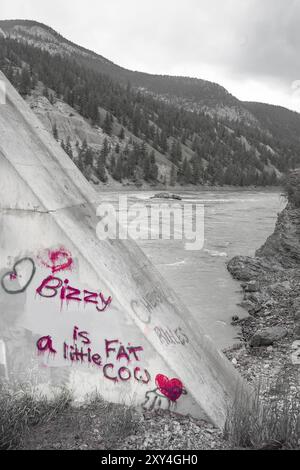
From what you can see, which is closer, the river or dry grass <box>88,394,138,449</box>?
dry grass <box>88,394,138,449</box>

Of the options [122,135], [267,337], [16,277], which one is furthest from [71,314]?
[122,135]

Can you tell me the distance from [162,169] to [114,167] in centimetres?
1524

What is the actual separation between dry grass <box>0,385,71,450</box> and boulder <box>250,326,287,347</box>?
17.8ft

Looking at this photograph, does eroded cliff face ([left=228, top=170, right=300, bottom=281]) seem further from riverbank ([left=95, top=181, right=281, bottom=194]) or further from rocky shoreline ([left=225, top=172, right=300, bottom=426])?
riverbank ([left=95, top=181, right=281, bottom=194])

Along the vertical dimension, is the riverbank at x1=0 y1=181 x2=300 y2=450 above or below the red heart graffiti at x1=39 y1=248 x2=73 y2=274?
below

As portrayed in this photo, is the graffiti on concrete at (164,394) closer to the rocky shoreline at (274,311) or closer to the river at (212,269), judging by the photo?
the rocky shoreline at (274,311)

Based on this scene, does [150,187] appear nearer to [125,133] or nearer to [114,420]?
[125,133]

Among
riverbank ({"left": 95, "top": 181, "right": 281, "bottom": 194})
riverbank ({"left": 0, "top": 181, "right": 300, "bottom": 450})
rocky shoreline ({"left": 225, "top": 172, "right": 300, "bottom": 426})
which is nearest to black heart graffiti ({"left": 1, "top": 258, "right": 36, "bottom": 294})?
riverbank ({"left": 0, "top": 181, "right": 300, "bottom": 450})

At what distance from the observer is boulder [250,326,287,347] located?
8.07 meters

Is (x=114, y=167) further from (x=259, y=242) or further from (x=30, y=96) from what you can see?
(x=259, y=242)

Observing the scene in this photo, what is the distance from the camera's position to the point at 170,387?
3.65 m

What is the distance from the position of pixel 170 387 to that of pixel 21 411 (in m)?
1.31

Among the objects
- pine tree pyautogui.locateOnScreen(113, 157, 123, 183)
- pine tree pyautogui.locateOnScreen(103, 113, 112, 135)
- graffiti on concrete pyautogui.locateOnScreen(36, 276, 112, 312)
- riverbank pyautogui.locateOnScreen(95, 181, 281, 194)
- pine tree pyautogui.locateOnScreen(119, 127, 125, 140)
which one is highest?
pine tree pyautogui.locateOnScreen(103, 113, 112, 135)

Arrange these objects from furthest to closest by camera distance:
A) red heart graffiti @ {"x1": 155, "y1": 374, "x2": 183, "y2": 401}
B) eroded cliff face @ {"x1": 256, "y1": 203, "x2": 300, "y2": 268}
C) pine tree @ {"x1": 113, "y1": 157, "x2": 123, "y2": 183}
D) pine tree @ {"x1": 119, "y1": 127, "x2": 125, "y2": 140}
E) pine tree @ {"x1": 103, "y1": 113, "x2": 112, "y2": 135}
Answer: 1. pine tree @ {"x1": 119, "y1": 127, "x2": 125, "y2": 140}
2. pine tree @ {"x1": 103, "y1": 113, "x2": 112, "y2": 135}
3. pine tree @ {"x1": 113, "y1": 157, "x2": 123, "y2": 183}
4. eroded cliff face @ {"x1": 256, "y1": 203, "x2": 300, "y2": 268}
5. red heart graffiti @ {"x1": 155, "y1": 374, "x2": 183, "y2": 401}
